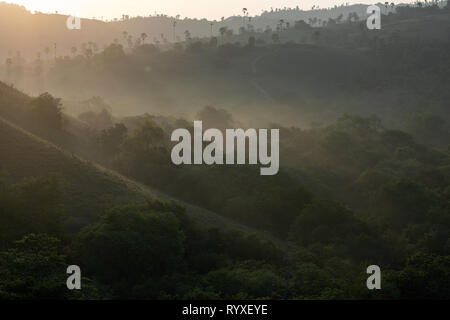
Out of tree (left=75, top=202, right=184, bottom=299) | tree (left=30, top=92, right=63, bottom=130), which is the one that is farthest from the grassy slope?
tree (left=30, top=92, right=63, bottom=130)

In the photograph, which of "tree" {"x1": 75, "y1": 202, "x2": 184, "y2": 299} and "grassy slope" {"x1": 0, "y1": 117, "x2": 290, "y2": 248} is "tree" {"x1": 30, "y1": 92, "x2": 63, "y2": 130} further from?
"tree" {"x1": 75, "y1": 202, "x2": 184, "y2": 299}

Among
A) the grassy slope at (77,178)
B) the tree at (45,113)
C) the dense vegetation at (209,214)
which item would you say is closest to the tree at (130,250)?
the dense vegetation at (209,214)

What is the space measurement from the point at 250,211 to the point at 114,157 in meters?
21.4

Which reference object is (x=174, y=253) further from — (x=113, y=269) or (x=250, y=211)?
(x=250, y=211)

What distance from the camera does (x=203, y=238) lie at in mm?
43000

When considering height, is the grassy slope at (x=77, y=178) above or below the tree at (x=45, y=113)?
below

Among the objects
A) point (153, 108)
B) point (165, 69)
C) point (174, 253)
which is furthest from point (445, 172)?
point (165, 69)

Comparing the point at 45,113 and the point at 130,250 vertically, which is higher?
the point at 45,113

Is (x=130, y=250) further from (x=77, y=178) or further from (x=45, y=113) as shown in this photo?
(x=45, y=113)

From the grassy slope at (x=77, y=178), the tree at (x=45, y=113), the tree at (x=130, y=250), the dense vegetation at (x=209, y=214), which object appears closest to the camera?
the dense vegetation at (x=209, y=214)

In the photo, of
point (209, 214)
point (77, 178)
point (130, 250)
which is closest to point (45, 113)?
point (77, 178)

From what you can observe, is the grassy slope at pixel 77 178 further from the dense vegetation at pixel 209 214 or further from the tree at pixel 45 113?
the tree at pixel 45 113

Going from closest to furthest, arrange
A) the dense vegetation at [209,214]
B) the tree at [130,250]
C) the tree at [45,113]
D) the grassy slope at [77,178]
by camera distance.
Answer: the dense vegetation at [209,214], the tree at [130,250], the grassy slope at [77,178], the tree at [45,113]

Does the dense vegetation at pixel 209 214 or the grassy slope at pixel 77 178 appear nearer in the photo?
the dense vegetation at pixel 209 214
